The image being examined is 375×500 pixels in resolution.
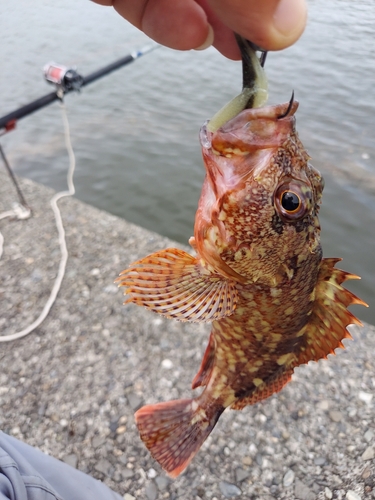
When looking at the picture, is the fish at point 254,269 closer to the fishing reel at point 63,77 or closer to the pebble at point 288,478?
the pebble at point 288,478

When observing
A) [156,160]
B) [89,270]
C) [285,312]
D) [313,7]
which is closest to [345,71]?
[313,7]

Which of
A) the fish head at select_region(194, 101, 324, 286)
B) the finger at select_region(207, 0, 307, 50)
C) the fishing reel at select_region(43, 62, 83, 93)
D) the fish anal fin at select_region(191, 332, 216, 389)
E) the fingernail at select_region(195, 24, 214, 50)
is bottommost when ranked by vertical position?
the fish anal fin at select_region(191, 332, 216, 389)

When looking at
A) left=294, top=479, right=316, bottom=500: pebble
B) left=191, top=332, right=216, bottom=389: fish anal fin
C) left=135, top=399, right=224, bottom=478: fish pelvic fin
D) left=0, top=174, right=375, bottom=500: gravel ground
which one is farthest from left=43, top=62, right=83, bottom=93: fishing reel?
left=294, top=479, right=316, bottom=500: pebble

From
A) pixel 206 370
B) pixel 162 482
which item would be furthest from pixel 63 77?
pixel 162 482

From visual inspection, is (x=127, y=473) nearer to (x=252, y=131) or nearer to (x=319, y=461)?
(x=319, y=461)

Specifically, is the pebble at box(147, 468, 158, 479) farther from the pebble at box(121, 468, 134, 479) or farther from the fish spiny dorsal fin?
the fish spiny dorsal fin

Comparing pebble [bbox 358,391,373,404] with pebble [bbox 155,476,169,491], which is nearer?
Answer: pebble [bbox 155,476,169,491]

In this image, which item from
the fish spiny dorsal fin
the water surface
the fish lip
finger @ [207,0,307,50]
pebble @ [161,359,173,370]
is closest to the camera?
finger @ [207,0,307,50]
